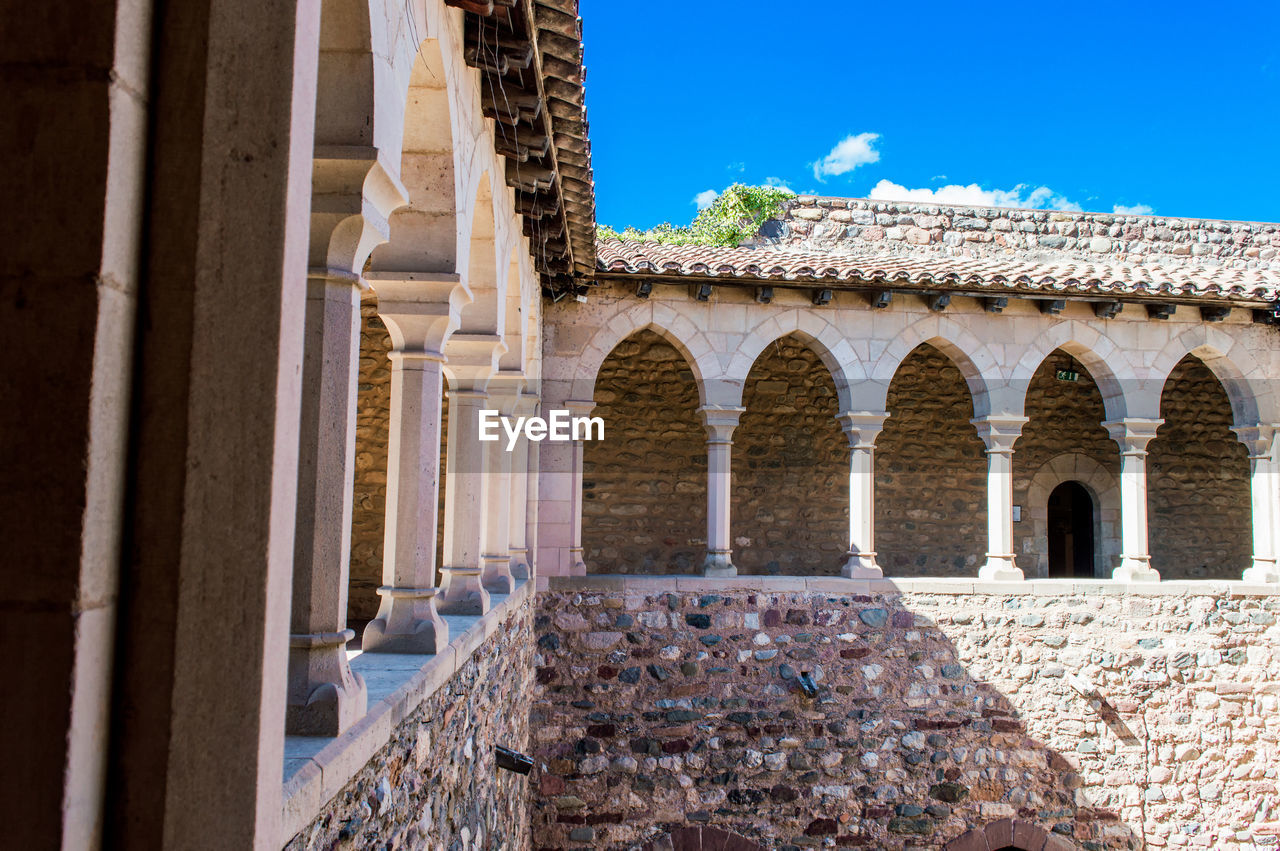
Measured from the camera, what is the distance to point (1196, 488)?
1084 cm

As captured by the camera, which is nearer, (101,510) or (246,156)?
(101,510)

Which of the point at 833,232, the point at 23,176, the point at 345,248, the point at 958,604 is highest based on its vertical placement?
the point at 833,232

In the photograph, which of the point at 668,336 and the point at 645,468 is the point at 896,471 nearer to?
the point at 645,468

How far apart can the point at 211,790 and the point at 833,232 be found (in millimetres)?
10390

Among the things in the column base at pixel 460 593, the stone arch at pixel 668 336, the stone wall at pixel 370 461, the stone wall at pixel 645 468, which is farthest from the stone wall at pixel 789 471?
the column base at pixel 460 593

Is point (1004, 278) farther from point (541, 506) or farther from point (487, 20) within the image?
point (487, 20)

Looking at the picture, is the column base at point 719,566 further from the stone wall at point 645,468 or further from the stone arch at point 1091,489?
the stone arch at point 1091,489

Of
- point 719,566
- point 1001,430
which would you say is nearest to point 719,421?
point 719,566

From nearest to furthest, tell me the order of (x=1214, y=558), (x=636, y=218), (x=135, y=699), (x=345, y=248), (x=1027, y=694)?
(x=135, y=699) < (x=345, y=248) < (x=1027, y=694) < (x=1214, y=558) < (x=636, y=218)

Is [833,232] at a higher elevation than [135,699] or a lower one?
higher

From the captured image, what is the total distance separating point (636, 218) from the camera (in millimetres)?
13594

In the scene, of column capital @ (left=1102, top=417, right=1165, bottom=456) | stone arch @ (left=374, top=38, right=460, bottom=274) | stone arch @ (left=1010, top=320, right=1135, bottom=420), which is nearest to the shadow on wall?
column capital @ (left=1102, top=417, right=1165, bottom=456)

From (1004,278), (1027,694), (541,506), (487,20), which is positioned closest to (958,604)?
(1027,694)

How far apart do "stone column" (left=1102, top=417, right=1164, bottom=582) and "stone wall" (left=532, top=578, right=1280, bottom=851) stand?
→ 0.31 m
